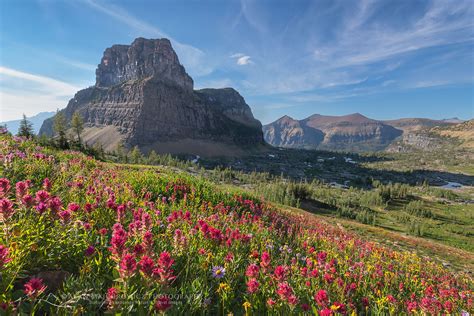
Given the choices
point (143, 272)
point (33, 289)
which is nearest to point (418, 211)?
point (143, 272)

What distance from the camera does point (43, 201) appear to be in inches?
161

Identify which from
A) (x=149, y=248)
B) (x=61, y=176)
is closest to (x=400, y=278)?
(x=149, y=248)

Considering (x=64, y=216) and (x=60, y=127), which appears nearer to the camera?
(x=64, y=216)

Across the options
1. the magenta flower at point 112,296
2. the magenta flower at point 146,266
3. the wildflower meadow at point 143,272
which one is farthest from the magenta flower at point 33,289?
the magenta flower at point 146,266

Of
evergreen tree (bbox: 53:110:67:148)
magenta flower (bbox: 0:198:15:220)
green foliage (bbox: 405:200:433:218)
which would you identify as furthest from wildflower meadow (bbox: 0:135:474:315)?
green foliage (bbox: 405:200:433:218)

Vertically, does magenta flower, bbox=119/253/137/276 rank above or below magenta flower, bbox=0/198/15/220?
below

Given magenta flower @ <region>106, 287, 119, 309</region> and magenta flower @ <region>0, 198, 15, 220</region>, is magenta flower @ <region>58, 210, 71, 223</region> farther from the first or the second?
magenta flower @ <region>106, 287, 119, 309</region>

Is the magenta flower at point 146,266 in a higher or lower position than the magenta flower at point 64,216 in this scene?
lower

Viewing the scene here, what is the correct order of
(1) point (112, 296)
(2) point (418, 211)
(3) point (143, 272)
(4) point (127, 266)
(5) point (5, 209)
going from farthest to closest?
(2) point (418, 211) < (5) point (5, 209) < (3) point (143, 272) < (4) point (127, 266) < (1) point (112, 296)

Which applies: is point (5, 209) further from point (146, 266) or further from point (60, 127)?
point (60, 127)

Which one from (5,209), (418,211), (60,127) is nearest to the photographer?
(5,209)

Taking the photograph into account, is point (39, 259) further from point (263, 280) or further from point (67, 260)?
point (263, 280)

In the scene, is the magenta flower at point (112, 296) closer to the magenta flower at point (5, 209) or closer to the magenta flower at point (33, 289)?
the magenta flower at point (33, 289)

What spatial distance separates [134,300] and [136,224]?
168 cm
